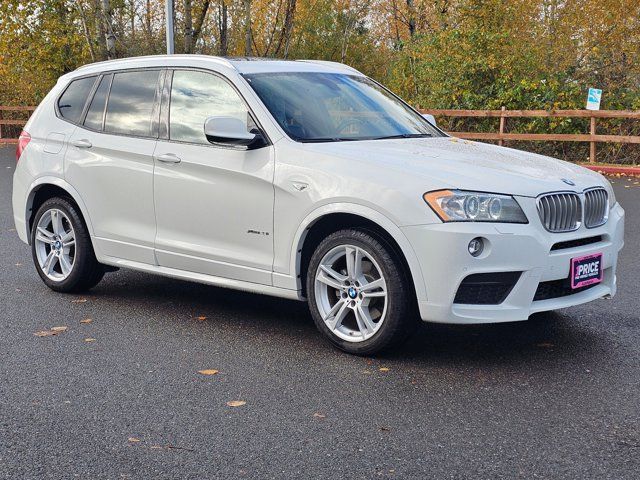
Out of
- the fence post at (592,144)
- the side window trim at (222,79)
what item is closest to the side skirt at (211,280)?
the side window trim at (222,79)

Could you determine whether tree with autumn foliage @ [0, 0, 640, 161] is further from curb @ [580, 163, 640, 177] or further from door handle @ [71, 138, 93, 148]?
door handle @ [71, 138, 93, 148]

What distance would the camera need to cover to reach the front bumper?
17.3ft

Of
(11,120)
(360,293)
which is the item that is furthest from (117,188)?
(11,120)

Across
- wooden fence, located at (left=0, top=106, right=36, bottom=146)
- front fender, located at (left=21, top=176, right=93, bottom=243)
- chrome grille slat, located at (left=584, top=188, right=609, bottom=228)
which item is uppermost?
chrome grille slat, located at (left=584, top=188, right=609, bottom=228)

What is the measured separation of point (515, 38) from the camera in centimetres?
2400

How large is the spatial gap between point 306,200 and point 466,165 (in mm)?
985

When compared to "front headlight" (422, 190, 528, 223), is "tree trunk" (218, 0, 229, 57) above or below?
above

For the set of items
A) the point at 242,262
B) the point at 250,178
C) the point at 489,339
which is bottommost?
the point at 489,339

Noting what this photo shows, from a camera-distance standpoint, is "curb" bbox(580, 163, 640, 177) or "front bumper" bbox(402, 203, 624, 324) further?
"curb" bbox(580, 163, 640, 177)

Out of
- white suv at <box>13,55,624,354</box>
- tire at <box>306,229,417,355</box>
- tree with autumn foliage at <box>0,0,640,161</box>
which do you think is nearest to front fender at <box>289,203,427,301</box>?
white suv at <box>13,55,624,354</box>

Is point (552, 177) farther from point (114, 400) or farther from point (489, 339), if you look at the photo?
point (114, 400)

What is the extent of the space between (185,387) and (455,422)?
152 centimetres

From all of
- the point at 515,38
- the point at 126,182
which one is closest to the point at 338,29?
the point at 515,38

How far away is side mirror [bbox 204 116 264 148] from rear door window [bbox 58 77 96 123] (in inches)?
74.4
